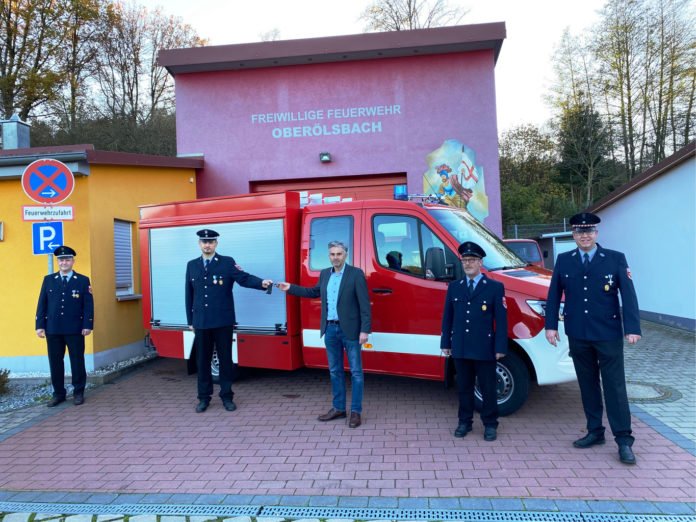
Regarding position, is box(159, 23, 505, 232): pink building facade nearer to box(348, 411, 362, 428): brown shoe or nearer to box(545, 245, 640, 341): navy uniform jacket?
box(545, 245, 640, 341): navy uniform jacket

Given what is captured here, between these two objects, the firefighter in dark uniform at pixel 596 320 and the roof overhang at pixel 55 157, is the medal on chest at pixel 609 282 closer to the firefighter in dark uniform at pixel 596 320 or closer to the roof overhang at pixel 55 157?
the firefighter in dark uniform at pixel 596 320

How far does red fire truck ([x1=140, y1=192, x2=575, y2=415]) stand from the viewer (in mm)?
5016

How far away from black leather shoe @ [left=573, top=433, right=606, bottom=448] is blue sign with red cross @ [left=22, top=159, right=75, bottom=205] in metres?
6.63

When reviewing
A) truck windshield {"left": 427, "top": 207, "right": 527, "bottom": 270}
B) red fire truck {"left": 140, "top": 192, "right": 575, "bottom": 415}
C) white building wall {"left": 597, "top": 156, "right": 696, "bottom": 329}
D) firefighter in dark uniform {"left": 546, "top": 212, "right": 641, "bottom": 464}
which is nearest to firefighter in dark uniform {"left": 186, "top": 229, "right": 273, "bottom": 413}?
red fire truck {"left": 140, "top": 192, "right": 575, "bottom": 415}

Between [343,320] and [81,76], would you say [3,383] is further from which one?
[81,76]

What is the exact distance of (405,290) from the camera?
543 centimetres

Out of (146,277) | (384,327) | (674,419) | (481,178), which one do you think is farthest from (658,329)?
(146,277)

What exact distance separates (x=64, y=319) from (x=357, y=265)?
3.86m

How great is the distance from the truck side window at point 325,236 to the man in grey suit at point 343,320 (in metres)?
0.70

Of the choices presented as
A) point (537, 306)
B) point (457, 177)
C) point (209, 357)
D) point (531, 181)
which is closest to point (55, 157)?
point (209, 357)

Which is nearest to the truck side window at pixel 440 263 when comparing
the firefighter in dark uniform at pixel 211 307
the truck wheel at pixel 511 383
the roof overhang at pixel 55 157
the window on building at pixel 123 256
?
the truck wheel at pixel 511 383

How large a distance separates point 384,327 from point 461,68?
769 centimetres

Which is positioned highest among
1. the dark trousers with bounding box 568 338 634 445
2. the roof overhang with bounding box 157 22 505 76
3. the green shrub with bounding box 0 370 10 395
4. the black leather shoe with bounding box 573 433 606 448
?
the roof overhang with bounding box 157 22 505 76

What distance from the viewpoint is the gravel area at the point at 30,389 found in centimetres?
655
